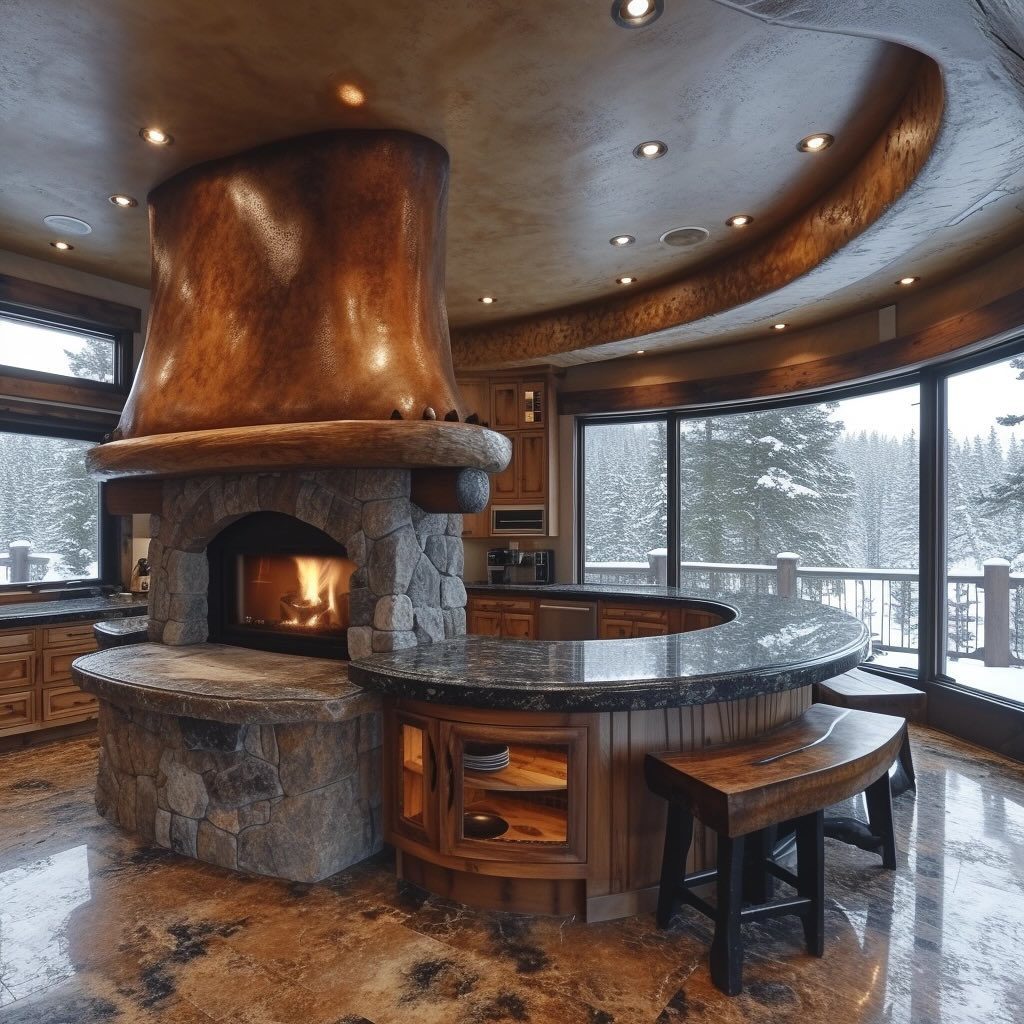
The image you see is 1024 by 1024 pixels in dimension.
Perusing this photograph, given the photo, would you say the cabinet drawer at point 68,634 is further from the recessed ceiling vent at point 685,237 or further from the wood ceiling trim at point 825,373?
the recessed ceiling vent at point 685,237

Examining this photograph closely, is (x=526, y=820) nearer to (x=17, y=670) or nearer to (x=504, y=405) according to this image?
(x=17, y=670)

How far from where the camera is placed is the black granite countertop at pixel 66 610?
13.6 ft

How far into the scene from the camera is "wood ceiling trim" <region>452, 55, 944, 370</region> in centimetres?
265

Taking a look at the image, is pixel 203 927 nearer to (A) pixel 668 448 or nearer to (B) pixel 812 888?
(B) pixel 812 888

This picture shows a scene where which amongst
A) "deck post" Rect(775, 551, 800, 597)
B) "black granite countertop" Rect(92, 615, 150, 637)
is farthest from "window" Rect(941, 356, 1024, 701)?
"black granite countertop" Rect(92, 615, 150, 637)

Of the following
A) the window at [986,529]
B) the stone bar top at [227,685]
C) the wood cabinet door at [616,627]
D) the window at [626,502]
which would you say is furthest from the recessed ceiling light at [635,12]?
the window at [626,502]

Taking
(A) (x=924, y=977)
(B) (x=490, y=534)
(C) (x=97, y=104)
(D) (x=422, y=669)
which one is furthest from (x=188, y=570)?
(A) (x=924, y=977)

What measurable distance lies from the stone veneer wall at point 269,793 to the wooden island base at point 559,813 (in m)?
0.27

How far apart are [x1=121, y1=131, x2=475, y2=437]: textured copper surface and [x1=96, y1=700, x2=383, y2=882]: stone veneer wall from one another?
4.20 feet

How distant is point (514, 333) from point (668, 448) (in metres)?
1.72

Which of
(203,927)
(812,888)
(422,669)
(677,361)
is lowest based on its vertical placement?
(203,927)

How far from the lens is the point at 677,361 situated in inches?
234

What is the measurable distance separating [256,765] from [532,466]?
12.8 feet

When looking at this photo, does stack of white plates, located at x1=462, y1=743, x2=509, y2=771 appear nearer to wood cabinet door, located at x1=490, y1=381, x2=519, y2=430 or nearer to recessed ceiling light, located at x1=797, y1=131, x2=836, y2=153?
recessed ceiling light, located at x1=797, y1=131, x2=836, y2=153
